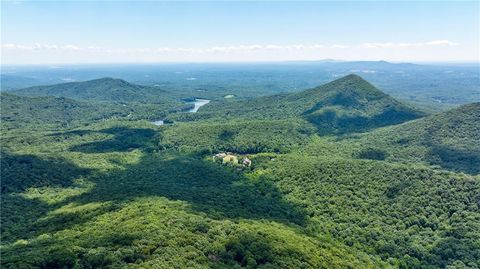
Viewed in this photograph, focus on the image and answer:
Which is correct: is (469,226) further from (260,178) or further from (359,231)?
(260,178)

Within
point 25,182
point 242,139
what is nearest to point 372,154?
point 242,139

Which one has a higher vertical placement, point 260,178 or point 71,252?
point 71,252

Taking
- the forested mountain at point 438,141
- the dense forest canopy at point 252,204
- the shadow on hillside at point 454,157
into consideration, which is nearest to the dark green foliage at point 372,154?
the forested mountain at point 438,141

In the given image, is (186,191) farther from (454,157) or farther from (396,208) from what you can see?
(454,157)

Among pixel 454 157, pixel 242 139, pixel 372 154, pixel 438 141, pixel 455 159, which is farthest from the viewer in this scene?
pixel 242 139

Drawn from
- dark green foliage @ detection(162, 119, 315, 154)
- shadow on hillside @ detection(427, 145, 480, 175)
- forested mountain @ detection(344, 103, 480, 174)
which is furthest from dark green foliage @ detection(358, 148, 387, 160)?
dark green foliage @ detection(162, 119, 315, 154)

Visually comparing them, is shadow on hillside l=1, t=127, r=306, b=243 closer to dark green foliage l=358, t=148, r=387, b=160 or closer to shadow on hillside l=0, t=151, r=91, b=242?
shadow on hillside l=0, t=151, r=91, b=242

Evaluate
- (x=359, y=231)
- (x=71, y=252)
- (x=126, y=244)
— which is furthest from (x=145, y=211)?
(x=359, y=231)
